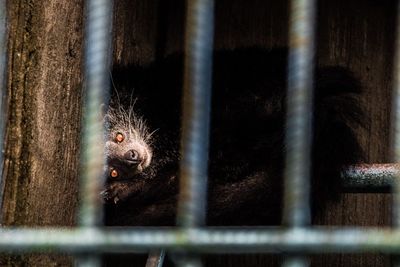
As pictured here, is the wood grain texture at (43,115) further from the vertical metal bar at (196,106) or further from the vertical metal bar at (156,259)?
the vertical metal bar at (196,106)

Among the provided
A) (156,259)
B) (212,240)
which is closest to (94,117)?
(212,240)

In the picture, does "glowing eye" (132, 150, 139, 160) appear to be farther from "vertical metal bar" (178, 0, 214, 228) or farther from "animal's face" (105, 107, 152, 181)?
"vertical metal bar" (178, 0, 214, 228)

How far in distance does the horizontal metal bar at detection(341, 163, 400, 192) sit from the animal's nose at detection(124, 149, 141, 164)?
3.50 feet

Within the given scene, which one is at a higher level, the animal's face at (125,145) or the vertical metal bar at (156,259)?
the animal's face at (125,145)

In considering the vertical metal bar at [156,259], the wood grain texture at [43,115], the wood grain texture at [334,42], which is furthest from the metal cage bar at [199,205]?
the wood grain texture at [334,42]

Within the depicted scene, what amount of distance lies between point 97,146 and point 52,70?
1461mm

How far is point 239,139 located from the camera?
9.79ft

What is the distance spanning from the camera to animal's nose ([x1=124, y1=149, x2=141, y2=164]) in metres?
3.16

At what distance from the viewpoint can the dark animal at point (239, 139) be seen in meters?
2.66

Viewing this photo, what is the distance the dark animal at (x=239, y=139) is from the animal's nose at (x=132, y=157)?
0.02m

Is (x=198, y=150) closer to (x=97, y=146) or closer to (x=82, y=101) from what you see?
(x=97, y=146)

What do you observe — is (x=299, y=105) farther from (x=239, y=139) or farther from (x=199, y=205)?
(x=239, y=139)

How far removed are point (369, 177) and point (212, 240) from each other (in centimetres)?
104

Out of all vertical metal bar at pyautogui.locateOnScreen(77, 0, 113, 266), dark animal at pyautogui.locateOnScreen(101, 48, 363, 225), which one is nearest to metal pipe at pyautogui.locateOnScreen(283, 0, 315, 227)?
vertical metal bar at pyautogui.locateOnScreen(77, 0, 113, 266)
